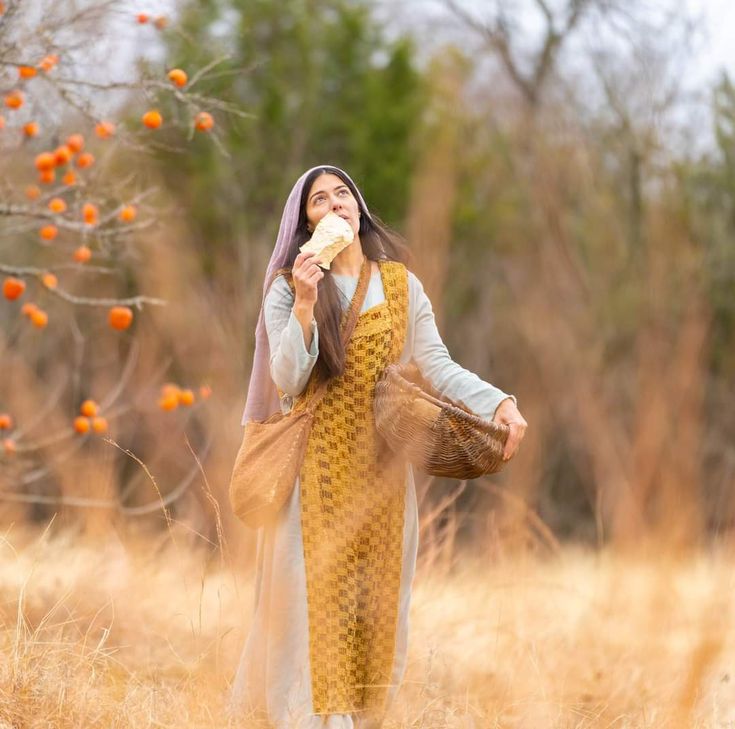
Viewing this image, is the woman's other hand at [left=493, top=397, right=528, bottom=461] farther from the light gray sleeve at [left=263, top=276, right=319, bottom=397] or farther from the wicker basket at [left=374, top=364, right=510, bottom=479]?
the light gray sleeve at [left=263, top=276, right=319, bottom=397]

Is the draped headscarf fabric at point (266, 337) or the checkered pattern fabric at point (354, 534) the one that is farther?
the draped headscarf fabric at point (266, 337)

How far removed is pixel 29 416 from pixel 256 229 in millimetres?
4442

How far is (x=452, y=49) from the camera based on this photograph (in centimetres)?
1428

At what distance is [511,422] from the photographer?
8.73ft

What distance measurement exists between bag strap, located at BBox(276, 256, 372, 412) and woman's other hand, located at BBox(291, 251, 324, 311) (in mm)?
194

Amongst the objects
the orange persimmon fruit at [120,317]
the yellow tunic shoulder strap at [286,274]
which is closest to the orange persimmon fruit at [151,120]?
the orange persimmon fruit at [120,317]

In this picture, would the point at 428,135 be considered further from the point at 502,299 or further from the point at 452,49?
the point at 452,49

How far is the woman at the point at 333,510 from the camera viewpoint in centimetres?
269

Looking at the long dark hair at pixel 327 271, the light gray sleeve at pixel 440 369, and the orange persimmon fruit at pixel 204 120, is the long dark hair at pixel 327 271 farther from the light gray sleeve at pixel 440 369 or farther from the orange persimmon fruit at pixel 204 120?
the orange persimmon fruit at pixel 204 120

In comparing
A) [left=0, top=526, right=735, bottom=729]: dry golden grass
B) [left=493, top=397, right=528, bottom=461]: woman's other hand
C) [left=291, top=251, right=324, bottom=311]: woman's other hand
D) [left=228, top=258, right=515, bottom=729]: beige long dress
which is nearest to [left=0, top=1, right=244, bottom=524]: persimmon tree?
[left=0, top=526, right=735, bottom=729]: dry golden grass

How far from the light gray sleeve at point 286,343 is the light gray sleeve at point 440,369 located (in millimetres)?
356

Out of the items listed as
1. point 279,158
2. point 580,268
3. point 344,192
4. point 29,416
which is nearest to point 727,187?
point 580,268

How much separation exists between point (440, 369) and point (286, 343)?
478 millimetres

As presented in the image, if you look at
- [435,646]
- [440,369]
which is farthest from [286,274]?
[435,646]
